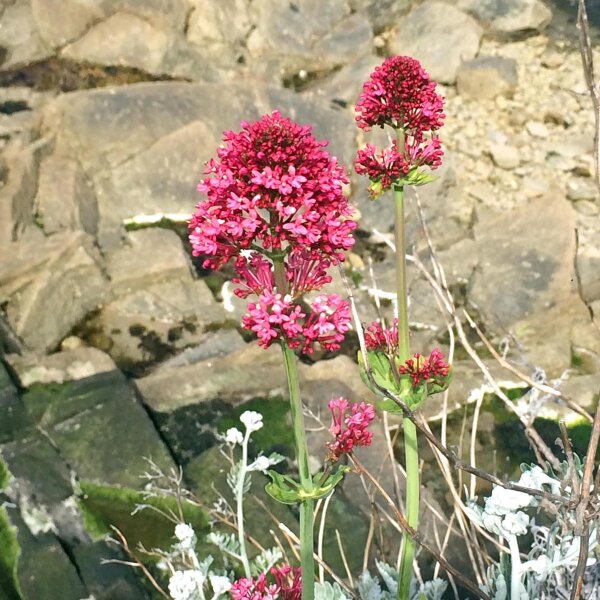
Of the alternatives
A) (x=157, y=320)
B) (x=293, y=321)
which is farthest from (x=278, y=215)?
(x=157, y=320)

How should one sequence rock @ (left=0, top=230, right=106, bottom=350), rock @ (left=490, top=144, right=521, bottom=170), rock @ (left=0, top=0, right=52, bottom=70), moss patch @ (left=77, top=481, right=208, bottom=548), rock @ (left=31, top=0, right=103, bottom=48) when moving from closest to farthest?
moss patch @ (left=77, top=481, right=208, bottom=548) → rock @ (left=0, top=230, right=106, bottom=350) → rock @ (left=490, top=144, right=521, bottom=170) → rock @ (left=0, top=0, right=52, bottom=70) → rock @ (left=31, top=0, right=103, bottom=48)

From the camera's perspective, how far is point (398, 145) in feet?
7.50

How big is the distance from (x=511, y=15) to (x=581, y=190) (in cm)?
266

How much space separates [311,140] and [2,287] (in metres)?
4.29

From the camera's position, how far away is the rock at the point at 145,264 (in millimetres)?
5938

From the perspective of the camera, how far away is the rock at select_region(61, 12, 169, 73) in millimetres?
7543

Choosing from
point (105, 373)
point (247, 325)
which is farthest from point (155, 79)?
point (247, 325)

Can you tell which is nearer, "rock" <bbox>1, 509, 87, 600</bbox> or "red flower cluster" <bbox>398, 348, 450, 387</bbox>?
"red flower cluster" <bbox>398, 348, 450, 387</bbox>

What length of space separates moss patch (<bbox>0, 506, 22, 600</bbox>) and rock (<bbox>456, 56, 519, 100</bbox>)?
20.1ft

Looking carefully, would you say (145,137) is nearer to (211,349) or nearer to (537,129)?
(211,349)

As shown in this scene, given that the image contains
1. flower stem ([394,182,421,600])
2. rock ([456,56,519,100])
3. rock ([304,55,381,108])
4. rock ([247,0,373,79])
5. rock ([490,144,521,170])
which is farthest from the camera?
rock ([247,0,373,79])

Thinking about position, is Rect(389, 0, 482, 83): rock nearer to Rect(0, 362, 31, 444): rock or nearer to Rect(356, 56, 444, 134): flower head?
Rect(0, 362, 31, 444): rock

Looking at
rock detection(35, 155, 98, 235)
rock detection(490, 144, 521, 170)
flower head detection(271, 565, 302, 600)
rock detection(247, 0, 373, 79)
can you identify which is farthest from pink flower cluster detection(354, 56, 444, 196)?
rock detection(247, 0, 373, 79)

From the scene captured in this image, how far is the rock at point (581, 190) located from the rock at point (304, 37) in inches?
111
